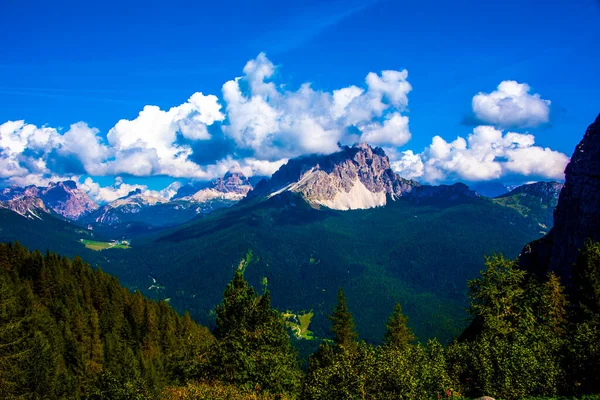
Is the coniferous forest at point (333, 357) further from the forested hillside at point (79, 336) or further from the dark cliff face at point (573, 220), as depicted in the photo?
the dark cliff face at point (573, 220)

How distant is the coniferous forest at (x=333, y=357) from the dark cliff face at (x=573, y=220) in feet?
107

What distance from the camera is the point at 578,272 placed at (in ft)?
179

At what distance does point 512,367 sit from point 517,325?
45.5ft

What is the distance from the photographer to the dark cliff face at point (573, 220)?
92006 millimetres

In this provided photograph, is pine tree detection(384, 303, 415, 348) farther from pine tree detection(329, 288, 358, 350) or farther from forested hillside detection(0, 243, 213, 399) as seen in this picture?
forested hillside detection(0, 243, 213, 399)

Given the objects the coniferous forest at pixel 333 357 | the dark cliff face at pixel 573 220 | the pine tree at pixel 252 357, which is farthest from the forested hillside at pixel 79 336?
the dark cliff face at pixel 573 220

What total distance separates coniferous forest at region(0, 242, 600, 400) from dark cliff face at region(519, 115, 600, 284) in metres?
32.5

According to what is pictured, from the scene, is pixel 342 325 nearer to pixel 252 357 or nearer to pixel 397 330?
pixel 397 330

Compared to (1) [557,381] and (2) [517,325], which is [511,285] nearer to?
(2) [517,325]

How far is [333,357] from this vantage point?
5638 centimetres

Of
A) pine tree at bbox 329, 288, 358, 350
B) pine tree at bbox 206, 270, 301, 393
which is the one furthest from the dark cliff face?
pine tree at bbox 206, 270, 301, 393

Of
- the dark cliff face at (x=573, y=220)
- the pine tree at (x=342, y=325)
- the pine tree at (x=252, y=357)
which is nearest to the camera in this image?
the pine tree at (x=252, y=357)

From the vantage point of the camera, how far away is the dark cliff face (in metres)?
92.0

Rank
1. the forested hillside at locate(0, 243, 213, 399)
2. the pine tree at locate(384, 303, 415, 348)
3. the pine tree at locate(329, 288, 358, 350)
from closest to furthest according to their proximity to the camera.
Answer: the forested hillside at locate(0, 243, 213, 399)
the pine tree at locate(329, 288, 358, 350)
the pine tree at locate(384, 303, 415, 348)
